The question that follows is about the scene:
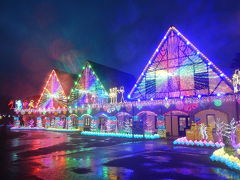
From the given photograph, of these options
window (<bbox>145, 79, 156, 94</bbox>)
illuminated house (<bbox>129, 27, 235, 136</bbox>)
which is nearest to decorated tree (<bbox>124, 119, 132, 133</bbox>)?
illuminated house (<bbox>129, 27, 235, 136</bbox>)

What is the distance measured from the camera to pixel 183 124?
20.4m

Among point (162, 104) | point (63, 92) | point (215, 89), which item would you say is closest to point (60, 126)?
point (63, 92)

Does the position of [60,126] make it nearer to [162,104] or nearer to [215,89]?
[162,104]

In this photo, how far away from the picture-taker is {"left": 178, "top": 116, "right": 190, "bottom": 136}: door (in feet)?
66.3

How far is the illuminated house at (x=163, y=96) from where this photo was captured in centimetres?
1795

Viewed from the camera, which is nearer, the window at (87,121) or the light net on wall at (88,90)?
the light net on wall at (88,90)

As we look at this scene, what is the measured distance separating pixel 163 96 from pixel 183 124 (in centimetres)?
320

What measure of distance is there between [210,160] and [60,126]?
83.3 ft

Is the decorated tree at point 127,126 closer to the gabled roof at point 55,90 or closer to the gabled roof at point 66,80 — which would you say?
the gabled roof at point 55,90

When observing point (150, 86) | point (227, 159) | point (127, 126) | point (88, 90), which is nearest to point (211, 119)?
point (150, 86)

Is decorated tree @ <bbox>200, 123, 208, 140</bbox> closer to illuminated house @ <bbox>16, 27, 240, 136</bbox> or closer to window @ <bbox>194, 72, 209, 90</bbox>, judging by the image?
illuminated house @ <bbox>16, 27, 240, 136</bbox>

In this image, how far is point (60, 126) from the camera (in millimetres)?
31703

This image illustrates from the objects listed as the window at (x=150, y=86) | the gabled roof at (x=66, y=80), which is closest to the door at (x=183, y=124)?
the window at (x=150, y=86)

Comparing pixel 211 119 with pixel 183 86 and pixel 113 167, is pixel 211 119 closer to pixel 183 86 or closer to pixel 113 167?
pixel 183 86
